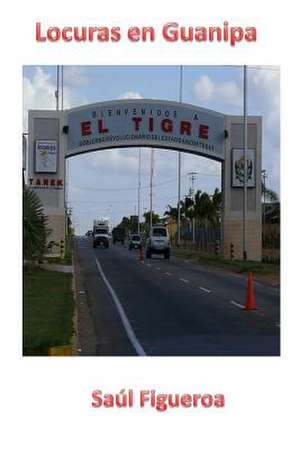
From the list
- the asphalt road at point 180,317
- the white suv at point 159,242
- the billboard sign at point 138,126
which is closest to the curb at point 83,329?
the asphalt road at point 180,317

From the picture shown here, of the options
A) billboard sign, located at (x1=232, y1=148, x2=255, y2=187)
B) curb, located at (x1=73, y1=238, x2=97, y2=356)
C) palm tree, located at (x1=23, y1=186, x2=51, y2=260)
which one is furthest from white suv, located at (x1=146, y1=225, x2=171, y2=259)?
curb, located at (x1=73, y1=238, x2=97, y2=356)

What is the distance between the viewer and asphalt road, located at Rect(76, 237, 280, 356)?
577 inches

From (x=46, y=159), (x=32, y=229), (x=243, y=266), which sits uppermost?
(x=46, y=159)

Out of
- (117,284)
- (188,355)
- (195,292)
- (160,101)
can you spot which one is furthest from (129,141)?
(188,355)

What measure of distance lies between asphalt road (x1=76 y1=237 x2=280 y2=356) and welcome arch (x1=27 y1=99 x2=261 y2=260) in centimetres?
1705

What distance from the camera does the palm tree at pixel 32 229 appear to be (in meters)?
31.2

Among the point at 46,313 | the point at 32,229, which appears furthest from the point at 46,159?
the point at 46,313

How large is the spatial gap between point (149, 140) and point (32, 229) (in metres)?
18.3

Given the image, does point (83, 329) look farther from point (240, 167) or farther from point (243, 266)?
point (240, 167)

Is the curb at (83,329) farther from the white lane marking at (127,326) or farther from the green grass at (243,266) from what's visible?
the green grass at (243,266)

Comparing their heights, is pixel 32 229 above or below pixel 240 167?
below

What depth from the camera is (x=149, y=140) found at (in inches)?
1917

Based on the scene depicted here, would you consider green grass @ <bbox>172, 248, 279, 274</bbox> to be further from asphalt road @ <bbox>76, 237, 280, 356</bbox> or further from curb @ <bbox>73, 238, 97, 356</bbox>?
curb @ <bbox>73, 238, 97, 356</bbox>

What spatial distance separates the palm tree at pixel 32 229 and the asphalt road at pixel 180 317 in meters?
2.26
